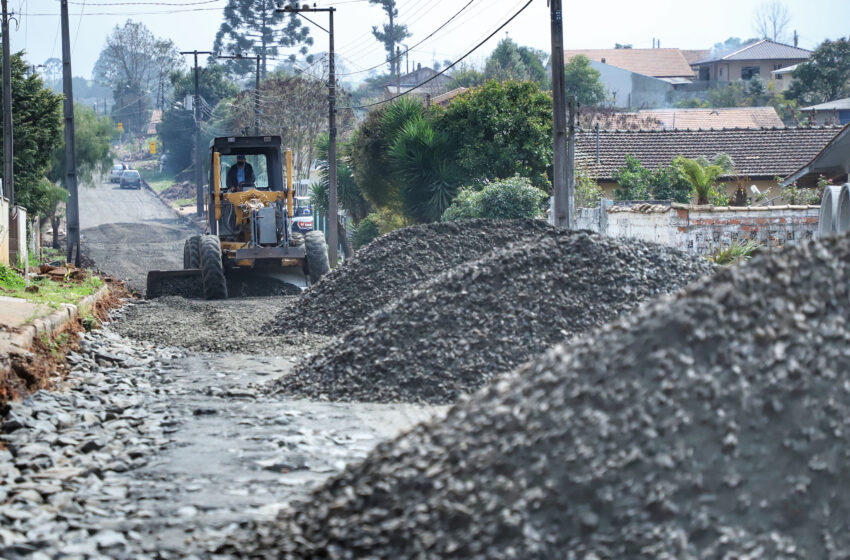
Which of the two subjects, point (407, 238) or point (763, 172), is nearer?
point (407, 238)

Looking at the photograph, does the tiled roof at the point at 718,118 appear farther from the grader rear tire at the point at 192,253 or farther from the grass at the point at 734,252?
the grader rear tire at the point at 192,253

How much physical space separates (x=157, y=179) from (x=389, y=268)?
6905 cm

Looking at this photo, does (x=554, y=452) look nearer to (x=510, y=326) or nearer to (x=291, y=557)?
(x=291, y=557)

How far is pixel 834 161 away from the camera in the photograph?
73.3ft

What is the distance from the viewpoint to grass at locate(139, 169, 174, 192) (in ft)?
246

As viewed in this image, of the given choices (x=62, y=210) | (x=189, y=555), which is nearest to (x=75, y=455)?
(x=189, y=555)

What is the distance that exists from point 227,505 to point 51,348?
601 cm

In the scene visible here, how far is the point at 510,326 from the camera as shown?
32.0 ft

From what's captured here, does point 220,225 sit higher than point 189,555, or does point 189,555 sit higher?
point 220,225

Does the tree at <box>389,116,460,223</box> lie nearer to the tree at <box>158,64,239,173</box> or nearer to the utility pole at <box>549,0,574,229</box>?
the utility pole at <box>549,0,574,229</box>

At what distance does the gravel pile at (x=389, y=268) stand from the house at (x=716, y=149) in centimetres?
1822

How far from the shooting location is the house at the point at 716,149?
113ft

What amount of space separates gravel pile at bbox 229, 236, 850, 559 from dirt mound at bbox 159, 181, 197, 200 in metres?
65.1

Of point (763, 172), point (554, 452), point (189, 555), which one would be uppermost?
point (763, 172)
